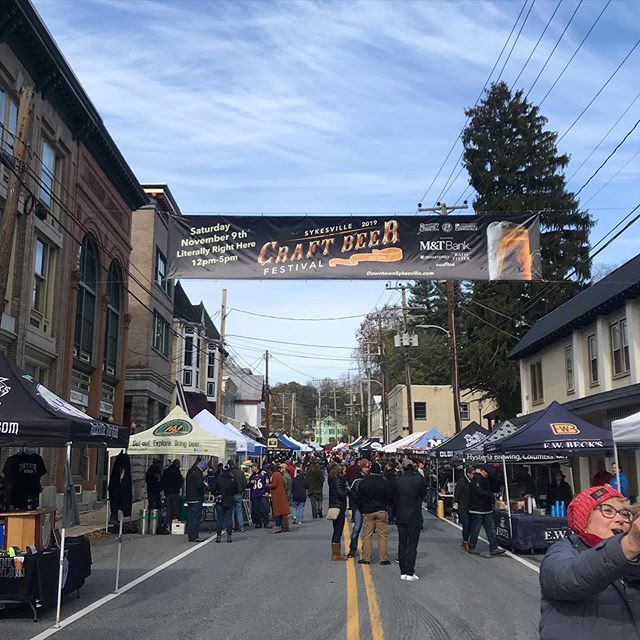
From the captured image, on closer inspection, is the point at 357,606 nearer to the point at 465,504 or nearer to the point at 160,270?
the point at 465,504

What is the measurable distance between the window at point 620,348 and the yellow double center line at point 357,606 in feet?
38.9

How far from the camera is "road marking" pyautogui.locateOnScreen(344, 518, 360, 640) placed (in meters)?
7.86

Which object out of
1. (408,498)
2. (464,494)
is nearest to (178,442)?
(464,494)

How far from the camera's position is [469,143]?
4366cm

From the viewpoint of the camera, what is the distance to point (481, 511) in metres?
14.7

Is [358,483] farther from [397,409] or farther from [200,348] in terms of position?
[397,409]

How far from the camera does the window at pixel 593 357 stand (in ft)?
76.3

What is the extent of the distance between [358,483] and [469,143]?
3438 cm

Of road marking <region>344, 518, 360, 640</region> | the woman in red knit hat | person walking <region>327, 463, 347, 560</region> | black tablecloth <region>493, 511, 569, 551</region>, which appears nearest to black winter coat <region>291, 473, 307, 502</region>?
person walking <region>327, 463, 347, 560</region>

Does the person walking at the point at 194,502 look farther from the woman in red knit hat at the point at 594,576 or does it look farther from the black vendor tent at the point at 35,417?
the woman in red knit hat at the point at 594,576

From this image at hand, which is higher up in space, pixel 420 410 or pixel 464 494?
pixel 420 410

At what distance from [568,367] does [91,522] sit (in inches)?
654

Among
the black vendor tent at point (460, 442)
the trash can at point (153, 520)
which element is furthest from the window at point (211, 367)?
the trash can at point (153, 520)

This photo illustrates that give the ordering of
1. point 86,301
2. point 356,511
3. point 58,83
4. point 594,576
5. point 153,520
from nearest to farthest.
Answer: point 594,576 < point 356,511 < point 153,520 < point 58,83 < point 86,301
